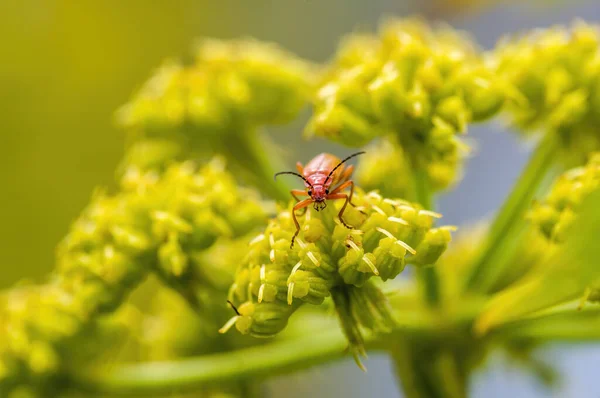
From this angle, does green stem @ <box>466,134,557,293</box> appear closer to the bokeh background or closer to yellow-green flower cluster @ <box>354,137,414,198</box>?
yellow-green flower cluster @ <box>354,137,414,198</box>

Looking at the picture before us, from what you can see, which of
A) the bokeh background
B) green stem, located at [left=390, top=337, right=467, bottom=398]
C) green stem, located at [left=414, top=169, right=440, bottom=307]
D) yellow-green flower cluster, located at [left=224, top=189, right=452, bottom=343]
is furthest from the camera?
the bokeh background

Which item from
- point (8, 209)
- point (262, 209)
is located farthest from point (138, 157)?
point (8, 209)

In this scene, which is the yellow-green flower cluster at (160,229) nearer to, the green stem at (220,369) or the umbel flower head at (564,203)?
the green stem at (220,369)

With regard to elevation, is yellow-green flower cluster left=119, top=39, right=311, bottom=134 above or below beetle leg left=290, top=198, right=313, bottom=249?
above

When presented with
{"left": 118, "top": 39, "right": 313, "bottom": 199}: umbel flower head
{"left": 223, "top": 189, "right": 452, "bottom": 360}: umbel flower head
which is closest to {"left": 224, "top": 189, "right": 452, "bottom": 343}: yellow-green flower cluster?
{"left": 223, "top": 189, "right": 452, "bottom": 360}: umbel flower head

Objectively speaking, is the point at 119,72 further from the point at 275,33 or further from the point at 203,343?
the point at 203,343

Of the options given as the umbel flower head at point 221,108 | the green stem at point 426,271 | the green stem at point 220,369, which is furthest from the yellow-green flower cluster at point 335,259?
the umbel flower head at point 221,108

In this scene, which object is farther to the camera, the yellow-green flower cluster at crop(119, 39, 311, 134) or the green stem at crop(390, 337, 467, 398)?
the yellow-green flower cluster at crop(119, 39, 311, 134)
